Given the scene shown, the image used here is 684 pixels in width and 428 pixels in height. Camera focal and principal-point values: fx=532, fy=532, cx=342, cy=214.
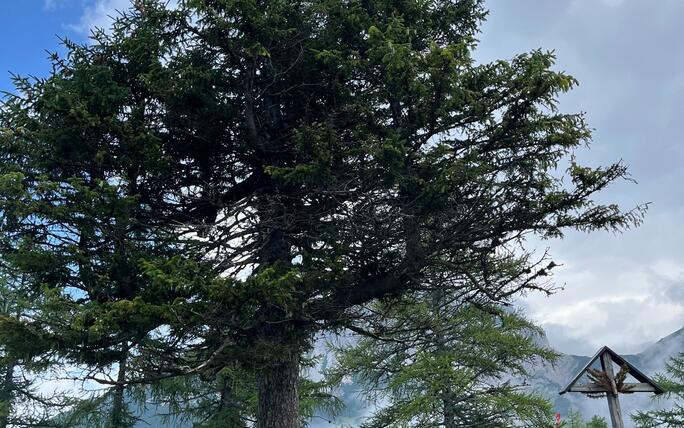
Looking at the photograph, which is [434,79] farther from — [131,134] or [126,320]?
[126,320]

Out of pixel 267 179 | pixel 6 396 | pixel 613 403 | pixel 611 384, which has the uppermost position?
pixel 267 179

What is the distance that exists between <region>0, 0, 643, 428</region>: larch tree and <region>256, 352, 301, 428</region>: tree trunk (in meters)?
0.03

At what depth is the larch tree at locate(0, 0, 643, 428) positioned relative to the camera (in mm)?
7566

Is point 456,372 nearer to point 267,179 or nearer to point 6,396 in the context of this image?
point 267,179

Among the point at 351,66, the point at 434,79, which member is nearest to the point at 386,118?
the point at 351,66

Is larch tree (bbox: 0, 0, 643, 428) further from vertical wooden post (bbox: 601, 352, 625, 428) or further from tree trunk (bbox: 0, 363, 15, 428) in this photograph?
tree trunk (bbox: 0, 363, 15, 428)

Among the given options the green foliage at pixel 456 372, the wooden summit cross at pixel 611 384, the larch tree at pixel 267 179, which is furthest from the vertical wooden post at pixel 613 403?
the green foliage at pixel 456 372

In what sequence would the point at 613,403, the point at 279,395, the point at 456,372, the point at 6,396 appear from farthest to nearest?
the point at 6,396 < the point at 456,372 < the point at 613,403 < the point at 279,395

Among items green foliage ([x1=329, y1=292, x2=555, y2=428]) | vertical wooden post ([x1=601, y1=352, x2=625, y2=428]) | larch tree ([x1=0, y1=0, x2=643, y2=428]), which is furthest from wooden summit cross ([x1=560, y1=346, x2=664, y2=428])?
green foliage ([x1=329, y1=292, x2=555, y2=428])

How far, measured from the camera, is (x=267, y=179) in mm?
10484

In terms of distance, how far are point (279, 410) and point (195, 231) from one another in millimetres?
3377

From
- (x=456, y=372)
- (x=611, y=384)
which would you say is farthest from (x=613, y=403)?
(x=456, y=372)

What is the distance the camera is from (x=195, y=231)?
9344 millimetres

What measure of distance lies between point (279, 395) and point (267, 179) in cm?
405
